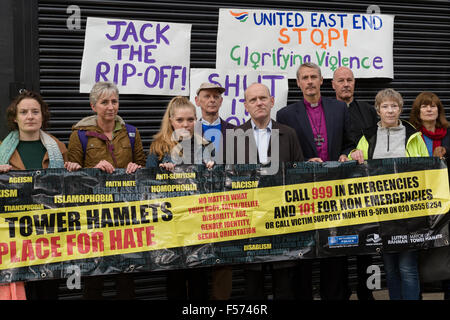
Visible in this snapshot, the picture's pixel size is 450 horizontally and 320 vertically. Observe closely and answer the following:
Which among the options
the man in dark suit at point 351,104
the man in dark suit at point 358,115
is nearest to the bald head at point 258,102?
the man in dark suit at point 358,115

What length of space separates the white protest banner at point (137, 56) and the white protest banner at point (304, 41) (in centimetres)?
48

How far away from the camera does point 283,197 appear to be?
4477 millimetres

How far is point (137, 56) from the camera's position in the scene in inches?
230

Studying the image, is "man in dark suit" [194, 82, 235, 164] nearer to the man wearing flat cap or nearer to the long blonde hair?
the man wearing flat cap

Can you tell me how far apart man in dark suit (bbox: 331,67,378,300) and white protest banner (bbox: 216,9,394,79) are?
752 millimetres

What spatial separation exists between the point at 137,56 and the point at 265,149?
206 centimetres

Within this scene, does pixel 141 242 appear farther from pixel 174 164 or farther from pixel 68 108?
pixel 68 108

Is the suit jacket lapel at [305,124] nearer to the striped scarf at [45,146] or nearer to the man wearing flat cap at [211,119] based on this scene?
the man wearing flat cap at [211,119]

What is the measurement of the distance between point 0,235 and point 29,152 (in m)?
0.68

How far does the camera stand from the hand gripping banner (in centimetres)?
410

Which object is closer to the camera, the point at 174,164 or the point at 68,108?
the point at 174,164
